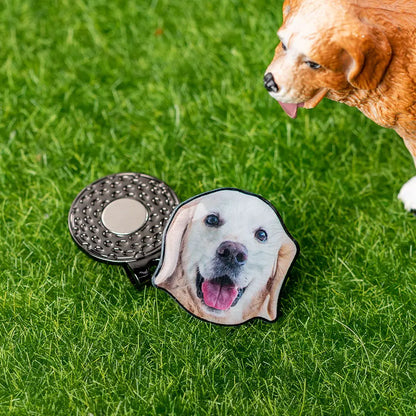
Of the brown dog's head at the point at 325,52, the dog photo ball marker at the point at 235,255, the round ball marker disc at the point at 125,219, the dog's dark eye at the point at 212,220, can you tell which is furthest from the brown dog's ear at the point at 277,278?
the brown dog's head at the point at 325,52

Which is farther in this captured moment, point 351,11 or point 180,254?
point 180,254

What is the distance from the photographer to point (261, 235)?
1.79 metres

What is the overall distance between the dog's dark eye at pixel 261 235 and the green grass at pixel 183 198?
234 millimetres

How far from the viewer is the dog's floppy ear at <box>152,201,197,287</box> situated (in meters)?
1.74

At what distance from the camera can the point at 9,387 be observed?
1.75m

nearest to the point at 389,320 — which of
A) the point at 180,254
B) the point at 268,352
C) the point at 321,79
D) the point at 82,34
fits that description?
the point at 268,352

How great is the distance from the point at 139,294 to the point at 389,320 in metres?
0.73

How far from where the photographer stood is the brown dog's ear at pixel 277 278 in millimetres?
1795

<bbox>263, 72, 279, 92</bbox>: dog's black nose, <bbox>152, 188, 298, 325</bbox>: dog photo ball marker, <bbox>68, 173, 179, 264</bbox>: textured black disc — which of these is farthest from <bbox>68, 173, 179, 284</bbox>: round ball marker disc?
<bbox>263, 72, 279, 92</bbox>: dog's black nose

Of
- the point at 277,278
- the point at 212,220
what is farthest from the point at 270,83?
the point at 277,278

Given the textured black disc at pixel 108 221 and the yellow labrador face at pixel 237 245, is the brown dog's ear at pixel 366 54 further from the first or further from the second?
the textured black disc at pixel 108 221

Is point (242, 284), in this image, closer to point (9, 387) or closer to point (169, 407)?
point (169, 407)

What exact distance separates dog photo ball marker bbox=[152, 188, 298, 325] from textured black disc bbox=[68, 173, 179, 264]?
14cm

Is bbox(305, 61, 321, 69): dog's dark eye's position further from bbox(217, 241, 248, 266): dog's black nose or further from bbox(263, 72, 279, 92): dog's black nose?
bbox(217, 241, 248, 266): dog's black nose
